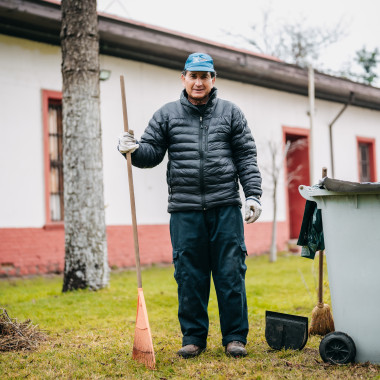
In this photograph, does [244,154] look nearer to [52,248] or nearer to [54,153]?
[52,248]

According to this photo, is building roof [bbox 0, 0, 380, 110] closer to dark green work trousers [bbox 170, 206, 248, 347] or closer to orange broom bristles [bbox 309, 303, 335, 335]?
dark green work trousers [bbox 170, 206, 248, 347]

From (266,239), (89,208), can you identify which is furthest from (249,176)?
(266,239)

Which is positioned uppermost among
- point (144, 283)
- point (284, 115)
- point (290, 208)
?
point (284, 115)

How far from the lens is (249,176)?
4.03 m

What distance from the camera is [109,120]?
1051 cm

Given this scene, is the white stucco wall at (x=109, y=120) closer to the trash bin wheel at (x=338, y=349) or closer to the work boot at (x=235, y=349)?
the work boot at (x=235, y=349)

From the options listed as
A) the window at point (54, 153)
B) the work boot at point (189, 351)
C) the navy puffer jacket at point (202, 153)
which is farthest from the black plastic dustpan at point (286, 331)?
the window at point (54, 153)

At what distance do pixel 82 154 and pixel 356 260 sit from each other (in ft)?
14.2

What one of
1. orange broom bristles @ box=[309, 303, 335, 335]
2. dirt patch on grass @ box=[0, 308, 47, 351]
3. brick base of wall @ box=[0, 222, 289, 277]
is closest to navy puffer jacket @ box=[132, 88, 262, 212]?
orange broom bristles @ box=[309, 303, 335, 335]

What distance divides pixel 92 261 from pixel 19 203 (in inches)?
102

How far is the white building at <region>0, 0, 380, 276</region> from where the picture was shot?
911 centimetres

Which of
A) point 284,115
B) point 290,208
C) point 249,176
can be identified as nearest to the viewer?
point 249,176

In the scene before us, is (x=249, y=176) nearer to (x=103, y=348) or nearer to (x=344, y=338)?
(x=344, y=338)

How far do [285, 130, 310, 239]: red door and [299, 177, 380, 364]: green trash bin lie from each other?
11.3 meters
